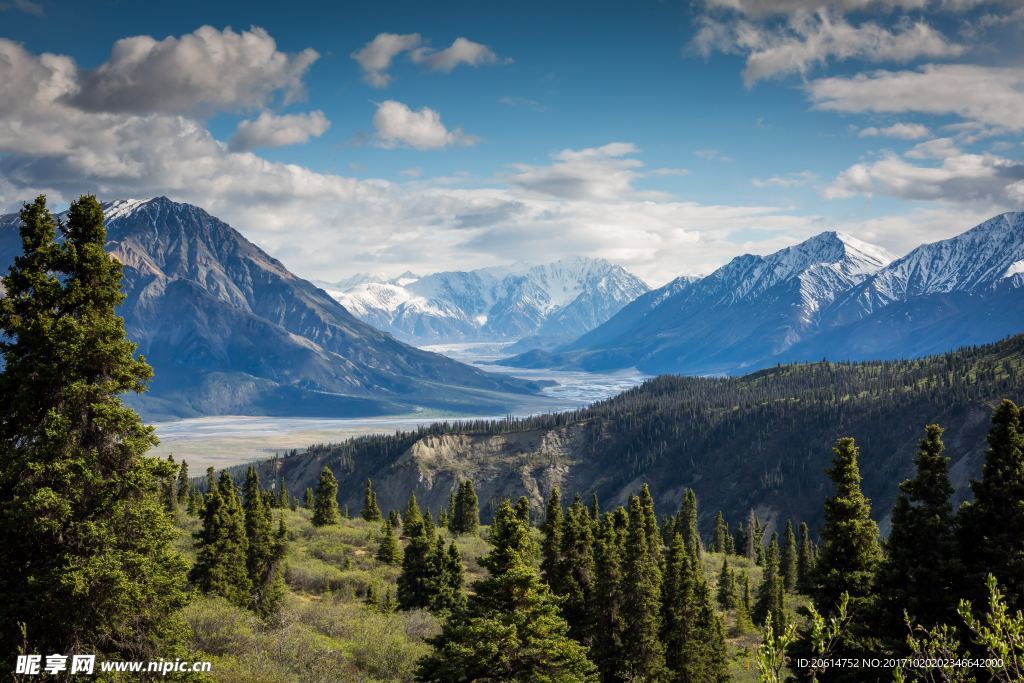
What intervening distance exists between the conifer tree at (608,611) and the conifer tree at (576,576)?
589 millimetres

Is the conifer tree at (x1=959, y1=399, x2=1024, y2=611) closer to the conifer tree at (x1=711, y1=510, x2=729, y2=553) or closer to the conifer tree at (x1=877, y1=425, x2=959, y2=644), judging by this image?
the conifer tree at (x1=877, y1=425, x2=959, y2=644)

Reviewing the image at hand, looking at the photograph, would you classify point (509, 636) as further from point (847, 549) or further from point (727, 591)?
point (727, 591)

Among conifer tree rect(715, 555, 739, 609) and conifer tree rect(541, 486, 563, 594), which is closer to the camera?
conifer tree rect(541, 486, 563, 594)

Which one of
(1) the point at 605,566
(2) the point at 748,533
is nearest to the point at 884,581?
(1) the point at 605,566

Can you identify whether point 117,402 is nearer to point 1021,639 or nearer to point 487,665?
point 487,665

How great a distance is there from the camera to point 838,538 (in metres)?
33.6

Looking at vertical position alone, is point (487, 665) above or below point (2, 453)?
below

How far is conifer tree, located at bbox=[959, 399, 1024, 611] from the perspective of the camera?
25078 mm

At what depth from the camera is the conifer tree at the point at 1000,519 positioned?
2508cm

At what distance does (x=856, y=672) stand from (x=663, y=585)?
24833 millimetres

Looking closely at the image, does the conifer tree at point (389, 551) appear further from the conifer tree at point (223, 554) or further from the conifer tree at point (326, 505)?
the conifer tree at point (223, 554)

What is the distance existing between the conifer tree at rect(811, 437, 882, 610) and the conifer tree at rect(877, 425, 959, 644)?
3.41 meters

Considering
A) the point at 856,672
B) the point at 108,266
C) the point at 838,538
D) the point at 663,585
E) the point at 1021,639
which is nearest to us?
the point at 1021,639

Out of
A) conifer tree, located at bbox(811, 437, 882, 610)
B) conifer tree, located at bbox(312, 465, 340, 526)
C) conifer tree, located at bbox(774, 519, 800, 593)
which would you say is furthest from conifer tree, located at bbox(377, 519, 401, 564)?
conifer tree, located at bbox(774, 519, 800, 593)
